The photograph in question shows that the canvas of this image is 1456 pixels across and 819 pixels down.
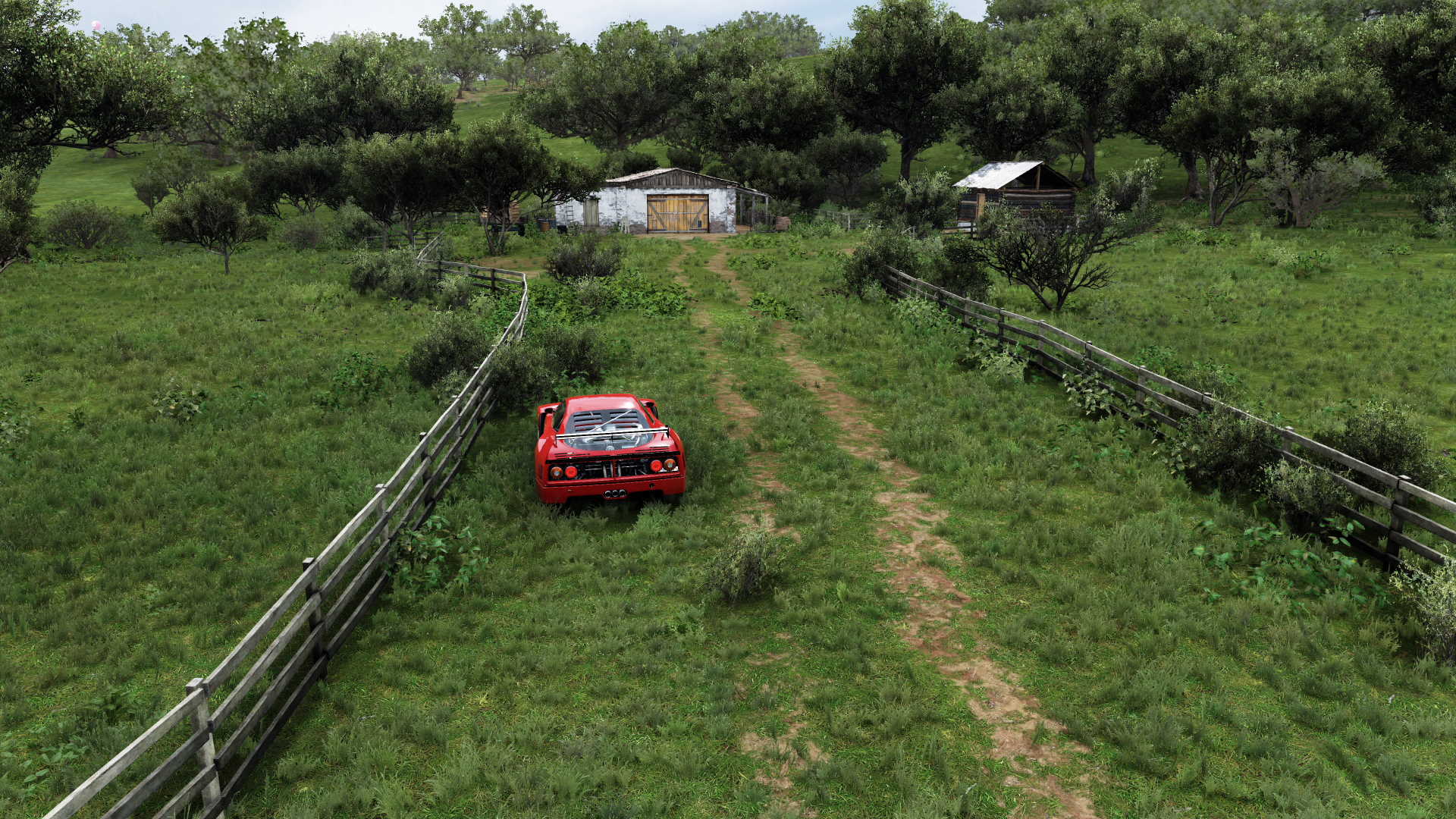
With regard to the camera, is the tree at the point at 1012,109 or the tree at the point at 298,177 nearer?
the tree at the point at 298,177

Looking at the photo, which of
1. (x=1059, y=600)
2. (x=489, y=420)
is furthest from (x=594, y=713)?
(x=489, y=420)

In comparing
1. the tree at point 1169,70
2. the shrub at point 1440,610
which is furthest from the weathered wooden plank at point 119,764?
the tree at point 1169,70

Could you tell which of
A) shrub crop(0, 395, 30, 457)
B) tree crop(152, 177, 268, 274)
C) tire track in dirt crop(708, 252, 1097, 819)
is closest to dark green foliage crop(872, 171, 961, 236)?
tree crop(152, 177, 268, 274)

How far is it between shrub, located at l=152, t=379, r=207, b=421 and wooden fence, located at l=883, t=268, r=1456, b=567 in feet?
56.1

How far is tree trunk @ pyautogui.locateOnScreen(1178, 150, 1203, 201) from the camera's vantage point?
158ft

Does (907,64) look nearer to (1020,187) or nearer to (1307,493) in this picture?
(1020,187)

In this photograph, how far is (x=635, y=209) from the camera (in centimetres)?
4944

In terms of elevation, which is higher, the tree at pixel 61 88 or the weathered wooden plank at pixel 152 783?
the tree at pixel 61 88

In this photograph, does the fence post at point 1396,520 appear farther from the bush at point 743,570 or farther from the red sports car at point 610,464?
the red sports car at point 610,464

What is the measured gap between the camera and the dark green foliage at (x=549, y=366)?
15938 millimetres

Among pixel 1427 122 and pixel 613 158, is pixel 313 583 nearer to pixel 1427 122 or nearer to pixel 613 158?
pixel 1427 122

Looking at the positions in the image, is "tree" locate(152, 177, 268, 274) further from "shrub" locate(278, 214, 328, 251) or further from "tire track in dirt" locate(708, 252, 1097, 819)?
"tire track in dirt" locate(708, 252, 1097, 819)

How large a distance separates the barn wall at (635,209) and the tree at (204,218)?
19.9m

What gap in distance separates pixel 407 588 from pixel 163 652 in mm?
2321
